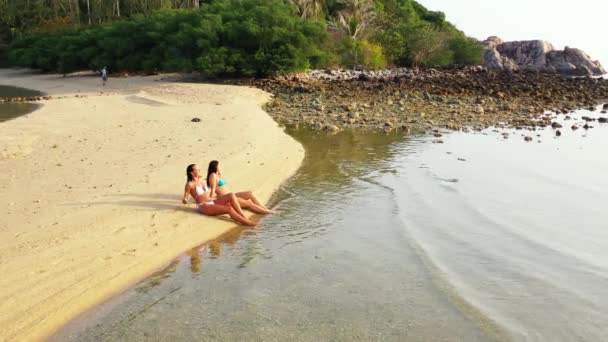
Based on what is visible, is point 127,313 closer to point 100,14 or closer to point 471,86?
point 471,86

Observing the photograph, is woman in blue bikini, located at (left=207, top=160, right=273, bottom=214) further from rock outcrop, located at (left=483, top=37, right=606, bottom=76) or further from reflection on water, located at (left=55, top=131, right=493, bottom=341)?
rock outcrop, located at (left=483, top=37, right=606, bottom=76)

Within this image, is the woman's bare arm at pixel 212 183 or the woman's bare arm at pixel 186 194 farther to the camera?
the woman's bare arm at pixel 212 183

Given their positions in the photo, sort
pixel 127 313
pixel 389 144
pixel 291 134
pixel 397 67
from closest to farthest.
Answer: pixel 127 313 < pixel 389 144 < pixel 291 134 < pixel 397 67

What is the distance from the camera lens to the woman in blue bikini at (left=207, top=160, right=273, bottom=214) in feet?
30.8

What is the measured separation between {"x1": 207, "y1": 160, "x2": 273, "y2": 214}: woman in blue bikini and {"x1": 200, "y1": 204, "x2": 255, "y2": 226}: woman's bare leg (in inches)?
18.2

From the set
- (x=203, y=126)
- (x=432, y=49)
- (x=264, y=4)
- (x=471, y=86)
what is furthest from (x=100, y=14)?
(x=203, y=126)

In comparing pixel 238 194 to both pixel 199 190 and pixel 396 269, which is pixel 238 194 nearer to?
pixel 199 190

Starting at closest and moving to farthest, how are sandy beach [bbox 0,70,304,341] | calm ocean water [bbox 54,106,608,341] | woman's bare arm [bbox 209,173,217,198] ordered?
calm ocean water [bbox 54,106,608,341]
sandy beach [bbox 0,70,304,341]
woman's bare arm [bbox 209,173,217,198]

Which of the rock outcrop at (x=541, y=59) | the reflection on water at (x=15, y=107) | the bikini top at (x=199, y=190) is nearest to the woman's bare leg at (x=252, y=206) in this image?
the bikini top at (x=199, y=190)

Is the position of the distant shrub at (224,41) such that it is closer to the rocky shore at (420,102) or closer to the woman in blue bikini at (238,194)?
the rocky shore at (420,102)

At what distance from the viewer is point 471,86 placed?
1283 inches

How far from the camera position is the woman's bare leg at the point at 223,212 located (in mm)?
8953

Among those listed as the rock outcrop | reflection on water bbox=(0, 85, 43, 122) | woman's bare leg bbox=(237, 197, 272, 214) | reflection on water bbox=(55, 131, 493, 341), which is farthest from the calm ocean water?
the rock outcrop

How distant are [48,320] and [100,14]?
58.9 metres
